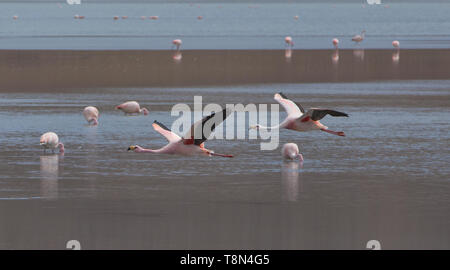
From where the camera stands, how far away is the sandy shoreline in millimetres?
41219

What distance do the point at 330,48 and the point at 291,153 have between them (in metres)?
45.1

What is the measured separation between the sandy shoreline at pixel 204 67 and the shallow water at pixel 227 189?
43.8 feet

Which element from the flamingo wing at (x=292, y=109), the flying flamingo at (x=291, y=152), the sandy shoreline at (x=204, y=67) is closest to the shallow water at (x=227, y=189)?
the flying flamingo at (x=291, y=152)

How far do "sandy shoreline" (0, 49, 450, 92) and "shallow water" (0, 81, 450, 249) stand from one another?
1336cm

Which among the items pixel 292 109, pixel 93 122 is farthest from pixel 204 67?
pixel 292 109

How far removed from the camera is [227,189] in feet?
55.7

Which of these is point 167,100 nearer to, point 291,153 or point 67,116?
point 67,116

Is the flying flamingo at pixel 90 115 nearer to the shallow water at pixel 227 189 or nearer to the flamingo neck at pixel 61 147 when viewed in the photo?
the shallow water at pixel 227 189

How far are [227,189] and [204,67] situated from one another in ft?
103

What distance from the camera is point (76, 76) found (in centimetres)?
4309

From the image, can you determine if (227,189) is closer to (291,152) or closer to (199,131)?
(199,131)
